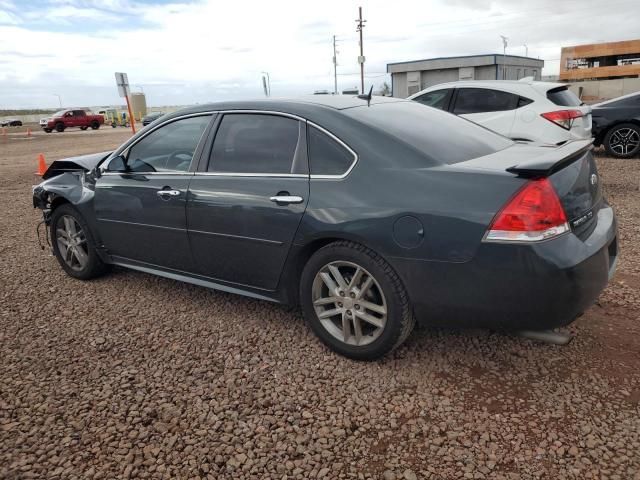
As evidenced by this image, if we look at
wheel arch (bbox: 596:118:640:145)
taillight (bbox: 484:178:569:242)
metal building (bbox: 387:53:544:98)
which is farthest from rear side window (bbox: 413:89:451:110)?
metal building (bbox: 387:53:544:98)

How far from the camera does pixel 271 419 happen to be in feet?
8.36

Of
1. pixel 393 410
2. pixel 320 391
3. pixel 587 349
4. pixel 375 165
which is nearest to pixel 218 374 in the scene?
pixel 320 391

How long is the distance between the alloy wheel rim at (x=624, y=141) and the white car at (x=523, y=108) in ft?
8.12

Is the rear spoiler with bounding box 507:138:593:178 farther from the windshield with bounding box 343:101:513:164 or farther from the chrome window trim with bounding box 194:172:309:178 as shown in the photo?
the chrome window trim with bounding box 194:172:309:178

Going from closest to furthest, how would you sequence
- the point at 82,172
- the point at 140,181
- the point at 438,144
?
the point at 438,144, the point at 140,181, the point at 82,172

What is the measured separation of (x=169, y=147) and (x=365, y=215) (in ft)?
6.10

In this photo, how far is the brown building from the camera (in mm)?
51000

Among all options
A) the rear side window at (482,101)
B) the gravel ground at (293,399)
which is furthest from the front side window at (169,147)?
the rear side window at (482,101)

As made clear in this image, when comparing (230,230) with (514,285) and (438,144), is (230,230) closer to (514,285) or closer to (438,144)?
(438,144)

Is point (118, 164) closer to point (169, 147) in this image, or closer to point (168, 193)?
point (169, 147)

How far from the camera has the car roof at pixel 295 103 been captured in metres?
3.23

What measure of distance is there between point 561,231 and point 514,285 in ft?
1.15

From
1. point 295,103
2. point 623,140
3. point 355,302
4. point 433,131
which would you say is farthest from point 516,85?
point 355,302

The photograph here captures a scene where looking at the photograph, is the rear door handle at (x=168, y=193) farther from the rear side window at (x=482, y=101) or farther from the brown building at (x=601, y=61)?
the brown building at (x=601, y=61)
